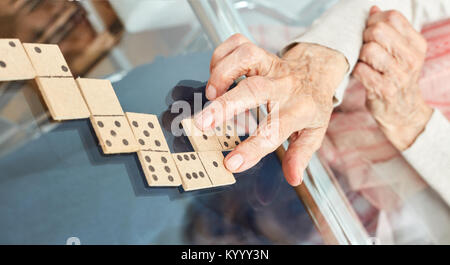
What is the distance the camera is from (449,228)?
103cm

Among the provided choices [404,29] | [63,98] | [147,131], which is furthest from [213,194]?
[404,29]

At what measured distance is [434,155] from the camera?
104cm

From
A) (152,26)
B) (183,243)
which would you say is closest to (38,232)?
(183,243)

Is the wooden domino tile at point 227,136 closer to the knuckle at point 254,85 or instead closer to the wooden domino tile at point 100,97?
the knuckle at point 254,85

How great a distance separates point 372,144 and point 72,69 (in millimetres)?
954

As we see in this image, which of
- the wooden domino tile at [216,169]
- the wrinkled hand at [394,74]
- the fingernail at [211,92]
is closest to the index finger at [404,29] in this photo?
the wrinkled hand at [394,74]

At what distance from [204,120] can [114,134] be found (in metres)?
0.17

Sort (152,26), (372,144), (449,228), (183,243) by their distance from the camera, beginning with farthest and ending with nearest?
(372,144) → (449,228) → (152,26) → (183,243)

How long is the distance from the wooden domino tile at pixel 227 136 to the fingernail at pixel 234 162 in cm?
3

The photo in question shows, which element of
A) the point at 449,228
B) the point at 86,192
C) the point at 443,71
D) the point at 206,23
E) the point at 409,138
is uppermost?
the point at 206,23

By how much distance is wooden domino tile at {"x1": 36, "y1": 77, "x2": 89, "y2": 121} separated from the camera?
18.1 inches

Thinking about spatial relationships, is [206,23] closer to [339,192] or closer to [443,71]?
[339,192]

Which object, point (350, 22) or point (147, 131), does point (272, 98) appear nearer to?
point (147, 131)

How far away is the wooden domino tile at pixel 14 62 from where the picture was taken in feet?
1.44
